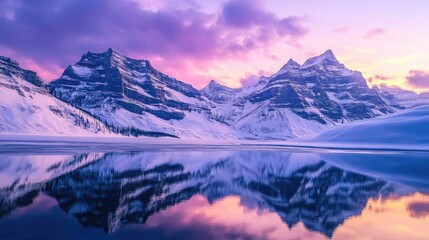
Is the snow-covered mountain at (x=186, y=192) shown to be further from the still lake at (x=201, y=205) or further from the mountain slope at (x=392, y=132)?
the mountain slope at (x=392, y=132)

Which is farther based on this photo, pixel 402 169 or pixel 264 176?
pixel 402 169

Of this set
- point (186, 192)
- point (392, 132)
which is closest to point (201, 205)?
point (186, 192)

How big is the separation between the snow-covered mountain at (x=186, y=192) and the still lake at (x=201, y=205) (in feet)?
0.31

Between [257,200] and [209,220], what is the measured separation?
1124 cm

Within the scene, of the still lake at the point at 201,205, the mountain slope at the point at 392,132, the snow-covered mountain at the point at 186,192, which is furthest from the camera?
the mountain slope at the point at 392,132

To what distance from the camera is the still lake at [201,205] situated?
27.0m

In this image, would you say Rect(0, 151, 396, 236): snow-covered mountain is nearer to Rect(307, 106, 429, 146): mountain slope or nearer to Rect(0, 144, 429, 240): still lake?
Rect(0, 144, 429, 240): still lake

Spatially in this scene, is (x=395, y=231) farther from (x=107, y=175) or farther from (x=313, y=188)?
(x=107, y=175)

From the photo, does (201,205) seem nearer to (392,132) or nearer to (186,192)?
(186,192)

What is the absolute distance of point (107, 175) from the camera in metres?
54.5

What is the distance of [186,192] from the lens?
4391 cm

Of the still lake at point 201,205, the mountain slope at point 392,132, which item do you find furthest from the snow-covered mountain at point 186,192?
the mountain slope at point 392,132

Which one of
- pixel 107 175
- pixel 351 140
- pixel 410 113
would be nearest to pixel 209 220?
pixel 107 175

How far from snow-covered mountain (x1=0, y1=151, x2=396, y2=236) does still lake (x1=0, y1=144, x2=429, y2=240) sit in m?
0.10
